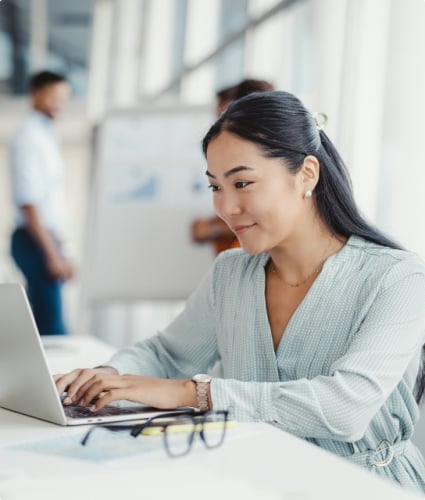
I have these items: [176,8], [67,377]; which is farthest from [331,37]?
[176,8]

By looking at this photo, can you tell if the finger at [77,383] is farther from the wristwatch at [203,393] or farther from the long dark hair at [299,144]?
the long dark hair at [299,144]

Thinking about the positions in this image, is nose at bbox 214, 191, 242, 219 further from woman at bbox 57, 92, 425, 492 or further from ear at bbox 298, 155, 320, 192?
ear at bbox 298, 155, 320, 192

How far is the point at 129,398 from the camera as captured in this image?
3.96 feet

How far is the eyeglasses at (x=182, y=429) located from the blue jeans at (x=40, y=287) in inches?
106

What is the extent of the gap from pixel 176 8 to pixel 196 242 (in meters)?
2.52

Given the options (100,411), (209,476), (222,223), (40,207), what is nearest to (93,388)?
(100,411)

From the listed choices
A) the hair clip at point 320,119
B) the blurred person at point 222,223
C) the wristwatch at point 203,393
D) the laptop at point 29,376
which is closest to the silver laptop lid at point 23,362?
the laptop at point 29,376

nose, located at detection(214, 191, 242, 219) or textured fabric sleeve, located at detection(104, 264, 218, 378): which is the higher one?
nose, located at detection(214, 191, 242, 219)

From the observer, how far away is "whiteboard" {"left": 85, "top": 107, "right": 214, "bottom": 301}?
324cm

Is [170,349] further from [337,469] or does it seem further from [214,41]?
[214,41]

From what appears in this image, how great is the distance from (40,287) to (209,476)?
297 centimetres

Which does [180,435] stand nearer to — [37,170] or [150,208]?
[150,208]

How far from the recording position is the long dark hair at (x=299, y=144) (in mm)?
1429

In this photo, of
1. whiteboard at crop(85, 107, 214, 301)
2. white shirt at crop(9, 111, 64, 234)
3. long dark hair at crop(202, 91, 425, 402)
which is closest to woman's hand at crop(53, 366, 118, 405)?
long dark hair at crop(202, 91, 425, 402)
